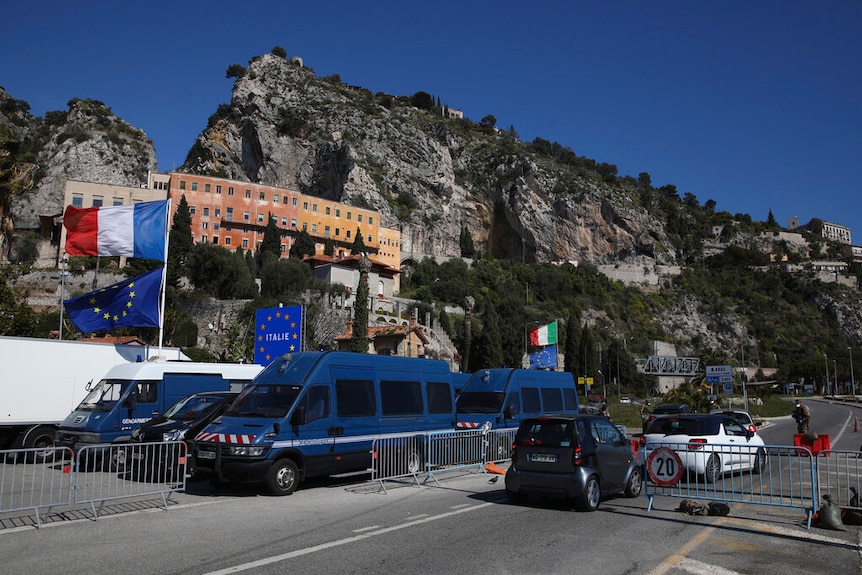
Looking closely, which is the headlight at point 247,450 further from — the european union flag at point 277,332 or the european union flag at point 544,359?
the european union flag at point 544,359

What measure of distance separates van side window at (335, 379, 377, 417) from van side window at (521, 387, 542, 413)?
19.7 ft

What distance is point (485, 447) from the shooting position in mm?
15344

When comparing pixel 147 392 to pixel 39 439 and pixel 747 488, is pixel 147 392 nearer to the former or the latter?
pixel 39 439

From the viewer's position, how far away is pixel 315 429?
12141mm

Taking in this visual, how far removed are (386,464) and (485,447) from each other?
11.4 ft

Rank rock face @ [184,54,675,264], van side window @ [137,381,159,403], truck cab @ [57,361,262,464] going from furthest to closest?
rock face @ [184,54,675,264] → van side window @ [137,381,159,403] → truck cab @ [57,361,262,464]

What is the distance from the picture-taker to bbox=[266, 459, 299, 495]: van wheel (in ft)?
36.9

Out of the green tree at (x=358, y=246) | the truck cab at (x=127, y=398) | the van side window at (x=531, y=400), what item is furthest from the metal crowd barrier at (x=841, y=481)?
the green tree at (x=358, y=246)

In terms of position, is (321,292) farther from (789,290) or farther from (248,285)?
(789,290)

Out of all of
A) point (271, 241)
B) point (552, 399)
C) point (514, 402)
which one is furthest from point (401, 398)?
point (271, 241)

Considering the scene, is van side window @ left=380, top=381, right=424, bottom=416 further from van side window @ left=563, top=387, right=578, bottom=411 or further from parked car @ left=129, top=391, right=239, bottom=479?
van side window @ left=563, top=387, right=578, bottom=411

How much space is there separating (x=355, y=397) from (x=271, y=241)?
236ft

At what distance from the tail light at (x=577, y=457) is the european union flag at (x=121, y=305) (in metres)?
15.0

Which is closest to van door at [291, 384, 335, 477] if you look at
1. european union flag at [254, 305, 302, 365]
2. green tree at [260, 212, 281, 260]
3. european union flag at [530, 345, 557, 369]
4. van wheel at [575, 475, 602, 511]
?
van wheel at [575, 475, 602, 511]
